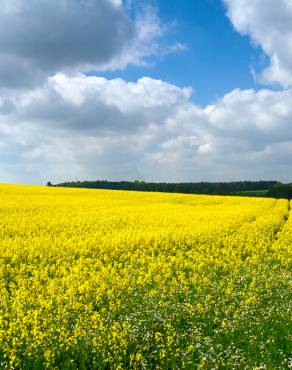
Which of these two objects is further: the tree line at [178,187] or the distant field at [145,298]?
the tree line at [178,187]

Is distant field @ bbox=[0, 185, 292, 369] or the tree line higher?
the tree line

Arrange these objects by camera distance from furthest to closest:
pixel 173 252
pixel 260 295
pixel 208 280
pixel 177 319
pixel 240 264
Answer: pixel 173 252 < pixel 240 264 < pixel 208 280 < pixel 260 295 < pixel 177 319

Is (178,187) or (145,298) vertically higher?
(178,187)

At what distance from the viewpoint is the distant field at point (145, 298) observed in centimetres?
716

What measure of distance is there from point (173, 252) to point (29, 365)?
936cm

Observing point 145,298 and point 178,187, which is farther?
point 178,187

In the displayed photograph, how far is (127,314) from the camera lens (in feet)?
29.6

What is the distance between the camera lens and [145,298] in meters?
9.70

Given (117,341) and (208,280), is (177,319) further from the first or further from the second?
(208,280)

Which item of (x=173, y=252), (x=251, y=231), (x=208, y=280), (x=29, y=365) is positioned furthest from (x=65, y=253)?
(x=251, y=231)

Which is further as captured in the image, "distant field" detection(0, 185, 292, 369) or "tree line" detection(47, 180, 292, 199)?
"tree line" detection(47, 180, 292, 199)

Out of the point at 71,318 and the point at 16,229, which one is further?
the point at 16,229

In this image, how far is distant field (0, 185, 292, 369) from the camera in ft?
23.5

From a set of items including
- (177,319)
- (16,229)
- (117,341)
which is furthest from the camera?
(16,229)
